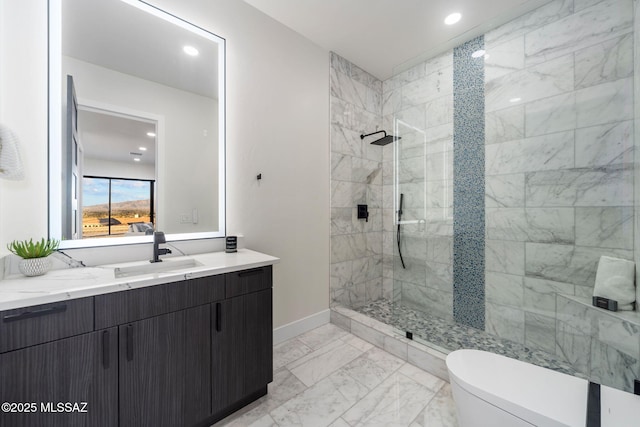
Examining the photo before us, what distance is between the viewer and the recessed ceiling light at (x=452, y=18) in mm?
2131

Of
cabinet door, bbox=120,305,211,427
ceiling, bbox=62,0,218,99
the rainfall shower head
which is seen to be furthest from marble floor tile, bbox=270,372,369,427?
the rainfall shower head

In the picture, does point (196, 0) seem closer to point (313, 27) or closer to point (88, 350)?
point (313, 27)

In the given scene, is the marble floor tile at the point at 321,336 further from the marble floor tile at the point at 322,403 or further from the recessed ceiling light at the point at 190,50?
the recessed ceiling light at the point at 190,50

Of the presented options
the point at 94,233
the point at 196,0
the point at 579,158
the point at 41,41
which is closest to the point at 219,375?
the point at 94,233

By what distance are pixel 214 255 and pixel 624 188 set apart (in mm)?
2754

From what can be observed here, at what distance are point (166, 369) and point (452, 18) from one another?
326 cm

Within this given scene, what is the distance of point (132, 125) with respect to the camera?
1.60 m

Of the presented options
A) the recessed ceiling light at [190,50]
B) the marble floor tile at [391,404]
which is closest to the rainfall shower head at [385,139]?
the recessed ceiling light at [190,50]

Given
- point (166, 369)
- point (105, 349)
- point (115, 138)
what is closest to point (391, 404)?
point (166, 369)

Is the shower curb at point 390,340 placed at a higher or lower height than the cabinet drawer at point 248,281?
lower

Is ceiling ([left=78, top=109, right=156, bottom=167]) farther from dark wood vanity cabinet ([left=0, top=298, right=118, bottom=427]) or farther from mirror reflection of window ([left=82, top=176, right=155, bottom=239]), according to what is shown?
dark wood vanity cabinet ([left=0, top=298, right=118, bottom=427])

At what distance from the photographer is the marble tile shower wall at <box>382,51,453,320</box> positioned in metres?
2.48

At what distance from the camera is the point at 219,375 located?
4.40 ft

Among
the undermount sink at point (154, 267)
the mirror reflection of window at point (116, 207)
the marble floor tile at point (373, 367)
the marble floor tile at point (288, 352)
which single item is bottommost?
the marble floor tile at point (373, 367)
